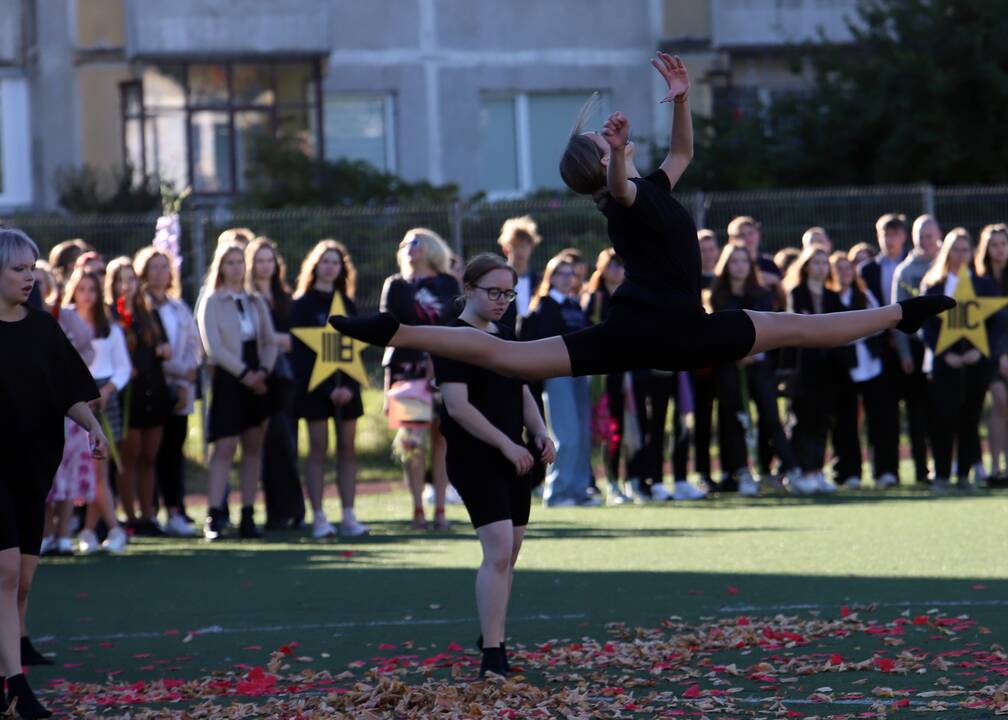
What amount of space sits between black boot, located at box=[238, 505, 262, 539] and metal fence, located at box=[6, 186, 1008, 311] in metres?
5.95

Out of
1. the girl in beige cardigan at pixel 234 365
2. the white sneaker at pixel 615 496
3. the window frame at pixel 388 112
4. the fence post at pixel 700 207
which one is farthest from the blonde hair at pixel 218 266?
the window frame at pixel 388 112

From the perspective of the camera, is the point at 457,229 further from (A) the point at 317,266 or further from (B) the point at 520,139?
(B) the point at 520,139

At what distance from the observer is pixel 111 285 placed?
14.9m

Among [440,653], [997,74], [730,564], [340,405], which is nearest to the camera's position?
[440,653]

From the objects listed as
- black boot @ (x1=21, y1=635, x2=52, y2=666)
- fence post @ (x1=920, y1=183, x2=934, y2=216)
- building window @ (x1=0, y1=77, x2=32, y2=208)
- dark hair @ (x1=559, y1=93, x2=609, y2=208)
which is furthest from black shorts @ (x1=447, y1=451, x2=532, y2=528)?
building window @ (x1=0, y1=77, x2=32, y2=208)

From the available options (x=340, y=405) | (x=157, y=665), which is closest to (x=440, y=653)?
(x=157, y=665)

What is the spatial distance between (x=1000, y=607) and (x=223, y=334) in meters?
7.30

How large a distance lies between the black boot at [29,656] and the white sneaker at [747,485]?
8.83m

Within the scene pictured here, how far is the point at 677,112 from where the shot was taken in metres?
7.60

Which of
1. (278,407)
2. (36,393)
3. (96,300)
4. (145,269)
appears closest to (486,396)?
(36,393)

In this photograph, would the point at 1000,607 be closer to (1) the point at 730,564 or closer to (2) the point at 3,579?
(1) the point at 730,564

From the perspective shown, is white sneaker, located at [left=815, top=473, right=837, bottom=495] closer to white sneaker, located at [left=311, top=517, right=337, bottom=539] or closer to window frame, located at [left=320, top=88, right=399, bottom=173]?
white sneaker, located at [left=311, top=517, right=337, bottom=539]

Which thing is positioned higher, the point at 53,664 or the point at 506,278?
the point at 506,278

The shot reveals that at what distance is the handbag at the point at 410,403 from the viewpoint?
14.4 meters
